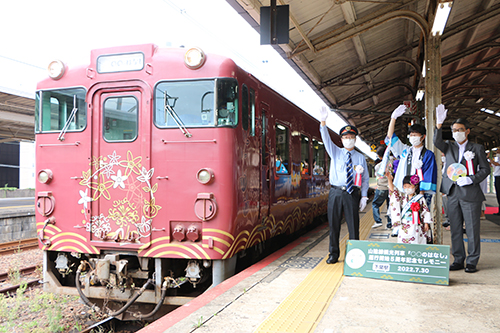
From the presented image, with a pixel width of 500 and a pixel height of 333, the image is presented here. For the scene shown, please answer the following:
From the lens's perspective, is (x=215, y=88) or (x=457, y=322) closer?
(x=457, y=322)

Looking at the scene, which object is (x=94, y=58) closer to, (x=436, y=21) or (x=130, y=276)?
(x=130, y=276)

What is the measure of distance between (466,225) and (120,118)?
4.33 m

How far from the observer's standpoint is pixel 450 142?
5043 mm

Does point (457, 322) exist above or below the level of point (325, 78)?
below

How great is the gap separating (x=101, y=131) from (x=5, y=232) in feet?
28.3

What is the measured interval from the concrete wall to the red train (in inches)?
299

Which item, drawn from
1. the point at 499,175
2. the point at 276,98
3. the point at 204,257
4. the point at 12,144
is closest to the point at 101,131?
the point at 204,257

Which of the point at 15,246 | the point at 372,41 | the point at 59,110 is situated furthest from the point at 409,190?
the point at 15,246

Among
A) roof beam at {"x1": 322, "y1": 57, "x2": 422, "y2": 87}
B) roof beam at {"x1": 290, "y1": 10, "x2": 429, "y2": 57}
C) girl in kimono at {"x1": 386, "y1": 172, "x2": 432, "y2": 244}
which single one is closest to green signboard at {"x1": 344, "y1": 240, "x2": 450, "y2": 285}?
girl in kimono at {"x1": 386, "y1": 172, "x2": 432, "y2": 244}

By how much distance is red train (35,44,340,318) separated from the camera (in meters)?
4.45

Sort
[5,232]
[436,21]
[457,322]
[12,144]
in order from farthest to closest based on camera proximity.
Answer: [12,144], [5,232], [436,21], [457,322]

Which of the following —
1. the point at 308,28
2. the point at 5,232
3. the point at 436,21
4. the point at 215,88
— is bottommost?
the point at 5,232

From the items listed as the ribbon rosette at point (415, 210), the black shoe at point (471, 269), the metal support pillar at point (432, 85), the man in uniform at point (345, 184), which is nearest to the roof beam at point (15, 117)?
the man in uniform at point (345, 184)

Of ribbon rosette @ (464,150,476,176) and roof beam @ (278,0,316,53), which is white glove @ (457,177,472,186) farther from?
roof beam @ (278,0,316,53)
